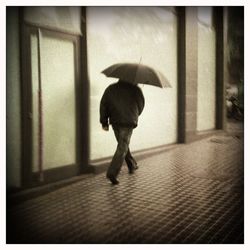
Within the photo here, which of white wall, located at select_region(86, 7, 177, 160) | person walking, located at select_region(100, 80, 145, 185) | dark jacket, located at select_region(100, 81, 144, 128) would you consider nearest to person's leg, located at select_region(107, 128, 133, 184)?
person walking, located at select_region(100, 80, 145, 185)

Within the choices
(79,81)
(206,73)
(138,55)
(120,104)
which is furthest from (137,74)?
(206,73)

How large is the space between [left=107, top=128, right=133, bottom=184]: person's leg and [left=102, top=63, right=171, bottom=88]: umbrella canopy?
32.3 inches

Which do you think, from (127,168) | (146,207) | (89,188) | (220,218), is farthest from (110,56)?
(220,218)

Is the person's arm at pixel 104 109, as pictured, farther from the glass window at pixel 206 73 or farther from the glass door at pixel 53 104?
the glass window at pixel 206 73

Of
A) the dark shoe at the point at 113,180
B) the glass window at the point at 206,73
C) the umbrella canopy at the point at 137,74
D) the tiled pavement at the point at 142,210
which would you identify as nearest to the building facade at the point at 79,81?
the tiled pavement at the point at 142,210

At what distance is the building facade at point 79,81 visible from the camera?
15.5 ft

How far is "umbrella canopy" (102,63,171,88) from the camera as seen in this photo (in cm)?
512

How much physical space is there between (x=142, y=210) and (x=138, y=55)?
4.02 meters

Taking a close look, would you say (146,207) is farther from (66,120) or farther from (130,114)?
(66,120)

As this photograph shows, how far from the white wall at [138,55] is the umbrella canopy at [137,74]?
2.83 feet

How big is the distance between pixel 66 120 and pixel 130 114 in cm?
105

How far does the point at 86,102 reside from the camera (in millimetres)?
5863

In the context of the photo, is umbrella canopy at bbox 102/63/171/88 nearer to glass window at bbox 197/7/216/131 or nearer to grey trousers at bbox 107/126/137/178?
grey trousers at bbox 107/126/137/178

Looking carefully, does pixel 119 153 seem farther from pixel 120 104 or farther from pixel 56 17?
pixel 56 17
